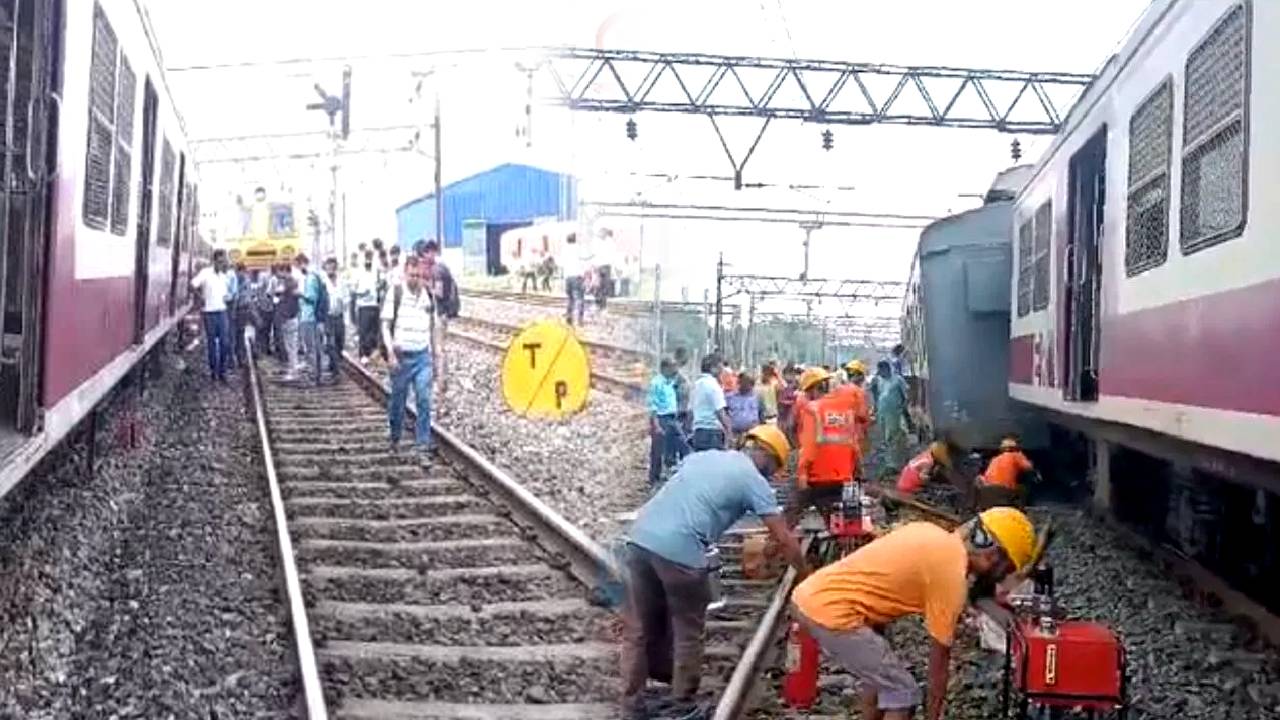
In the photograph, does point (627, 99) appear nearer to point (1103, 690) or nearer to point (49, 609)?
point (49, 609)

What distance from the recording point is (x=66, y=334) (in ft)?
21.9

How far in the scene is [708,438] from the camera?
34.6ft

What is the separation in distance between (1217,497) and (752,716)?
3792 millimetres

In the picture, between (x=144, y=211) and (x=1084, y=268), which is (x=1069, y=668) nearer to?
(x=1084, y=268)

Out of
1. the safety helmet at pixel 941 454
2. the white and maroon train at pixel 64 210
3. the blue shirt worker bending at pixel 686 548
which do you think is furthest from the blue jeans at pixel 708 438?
the safety helmet at pixel 941 454

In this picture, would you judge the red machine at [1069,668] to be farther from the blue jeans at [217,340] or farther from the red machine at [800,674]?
the blue jeans at [217,340]

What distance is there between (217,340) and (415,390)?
7.05 metres

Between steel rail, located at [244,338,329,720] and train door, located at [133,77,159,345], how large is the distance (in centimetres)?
125

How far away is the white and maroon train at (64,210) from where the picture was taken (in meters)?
5.78

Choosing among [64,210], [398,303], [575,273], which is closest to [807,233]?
[398,303]

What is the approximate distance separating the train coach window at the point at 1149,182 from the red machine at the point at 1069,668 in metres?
2.32

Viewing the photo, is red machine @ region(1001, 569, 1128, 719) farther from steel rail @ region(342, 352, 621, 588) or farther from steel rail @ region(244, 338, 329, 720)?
steel rail @ region(244, 338, 329, 720)

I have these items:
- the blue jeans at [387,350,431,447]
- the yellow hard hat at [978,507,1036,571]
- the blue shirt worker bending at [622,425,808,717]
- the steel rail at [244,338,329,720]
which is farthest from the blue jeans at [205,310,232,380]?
the yellow hard hat at [978,507,1036,571]

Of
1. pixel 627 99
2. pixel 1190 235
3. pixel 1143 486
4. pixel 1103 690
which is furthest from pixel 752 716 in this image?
pixel 627 99
